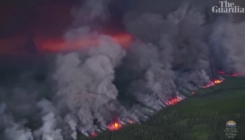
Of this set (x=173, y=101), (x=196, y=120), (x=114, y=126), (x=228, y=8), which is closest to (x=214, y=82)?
(x=173, y=101)

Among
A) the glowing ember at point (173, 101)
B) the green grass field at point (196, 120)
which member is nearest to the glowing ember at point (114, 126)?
the green grass field at point (196, 120)

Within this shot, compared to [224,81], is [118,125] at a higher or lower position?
lower

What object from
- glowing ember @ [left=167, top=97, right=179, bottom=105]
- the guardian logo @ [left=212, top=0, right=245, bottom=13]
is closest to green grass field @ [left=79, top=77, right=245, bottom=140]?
glowing ember @ [left=167, top=97, right=179, bottom=105]

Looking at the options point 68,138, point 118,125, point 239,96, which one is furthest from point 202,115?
point 68,138

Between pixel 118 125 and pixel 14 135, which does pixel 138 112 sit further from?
pixel 14 135

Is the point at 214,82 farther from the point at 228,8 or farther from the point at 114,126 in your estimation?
the point at 228,8

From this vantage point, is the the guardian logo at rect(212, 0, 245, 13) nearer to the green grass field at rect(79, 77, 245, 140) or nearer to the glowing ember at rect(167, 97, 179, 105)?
the green grass field at rect(79, 77, 245, 140)

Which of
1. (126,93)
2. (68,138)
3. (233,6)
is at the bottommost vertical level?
(68,138)

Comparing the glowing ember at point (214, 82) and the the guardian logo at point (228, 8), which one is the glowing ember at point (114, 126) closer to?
the the guardian logo at point (228, 8)
